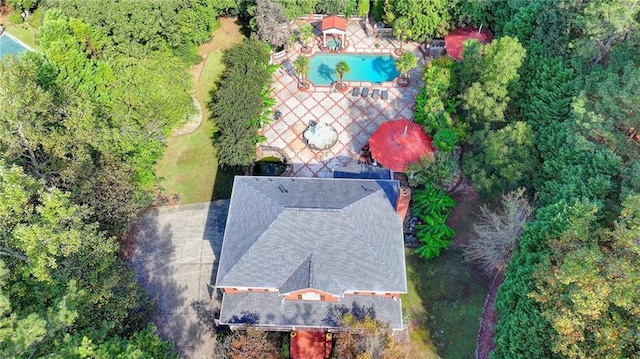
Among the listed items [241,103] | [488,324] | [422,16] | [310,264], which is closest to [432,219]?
[488,324]

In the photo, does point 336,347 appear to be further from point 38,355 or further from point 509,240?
point 38,355

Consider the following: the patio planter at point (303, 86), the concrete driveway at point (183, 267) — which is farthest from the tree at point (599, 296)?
the patio planter at point (303, 86)

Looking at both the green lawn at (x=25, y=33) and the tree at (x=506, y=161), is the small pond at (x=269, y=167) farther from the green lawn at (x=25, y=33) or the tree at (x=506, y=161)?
the green lawn at (x=25, y=33)

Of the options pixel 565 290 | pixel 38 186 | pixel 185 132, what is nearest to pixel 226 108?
pixel 185 132

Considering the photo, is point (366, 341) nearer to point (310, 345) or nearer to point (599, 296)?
point (310, 345)

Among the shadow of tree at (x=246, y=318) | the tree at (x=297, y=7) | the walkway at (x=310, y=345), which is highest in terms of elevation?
the tree at (x=297, y=7)

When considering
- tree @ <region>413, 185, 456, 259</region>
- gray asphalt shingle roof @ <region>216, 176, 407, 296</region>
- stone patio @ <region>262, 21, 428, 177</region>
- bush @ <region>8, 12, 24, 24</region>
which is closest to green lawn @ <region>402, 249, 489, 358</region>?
tree @ <region>413, 185, 456, 259</region>

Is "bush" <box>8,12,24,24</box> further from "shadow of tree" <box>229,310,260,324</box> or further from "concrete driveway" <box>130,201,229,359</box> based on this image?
"shadow of tree" <box>229,310,260,324</box>
